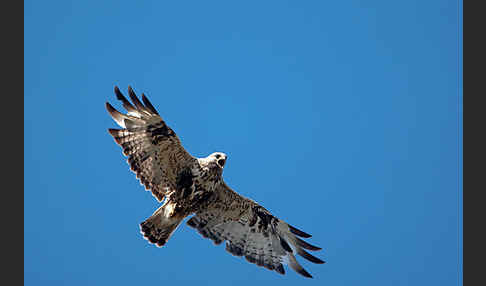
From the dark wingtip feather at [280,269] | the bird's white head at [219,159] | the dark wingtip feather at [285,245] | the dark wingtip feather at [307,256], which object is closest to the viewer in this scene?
the bird's white head at [219,159]

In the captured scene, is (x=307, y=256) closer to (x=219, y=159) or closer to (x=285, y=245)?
(x=285, y=245)

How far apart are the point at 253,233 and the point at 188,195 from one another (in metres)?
1.63

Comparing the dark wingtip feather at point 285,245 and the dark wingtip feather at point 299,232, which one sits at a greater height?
the dark wingtip feather at point 299,232

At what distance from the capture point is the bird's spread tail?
28.6 feet

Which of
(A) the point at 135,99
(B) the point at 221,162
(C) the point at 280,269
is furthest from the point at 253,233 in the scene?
(A) the point at 135,99

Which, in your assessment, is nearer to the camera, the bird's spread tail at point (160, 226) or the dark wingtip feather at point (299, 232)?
the bird's spread tail at point (160, 226)

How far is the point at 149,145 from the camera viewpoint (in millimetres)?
8516

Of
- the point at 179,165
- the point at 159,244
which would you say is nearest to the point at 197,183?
the point at 179,165

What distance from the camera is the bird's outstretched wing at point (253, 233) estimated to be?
9531mm

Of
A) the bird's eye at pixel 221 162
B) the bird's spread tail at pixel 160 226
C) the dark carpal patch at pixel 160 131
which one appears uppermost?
the dark carpal patch at pixel 160 131

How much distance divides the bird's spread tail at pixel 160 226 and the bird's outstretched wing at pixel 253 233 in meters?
0.72

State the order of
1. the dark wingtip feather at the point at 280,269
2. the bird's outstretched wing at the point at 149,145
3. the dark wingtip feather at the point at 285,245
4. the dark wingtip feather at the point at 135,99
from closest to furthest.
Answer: the dark wingtip feather at the point at 135,99
the bird's outstretched wing at the point at 149,145
the dark wingtip feather at the point at 280,269
the dark wingtip feather at the point at 285,245

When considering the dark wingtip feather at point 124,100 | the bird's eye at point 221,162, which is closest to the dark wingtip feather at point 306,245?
the bird's eye at point 221,162

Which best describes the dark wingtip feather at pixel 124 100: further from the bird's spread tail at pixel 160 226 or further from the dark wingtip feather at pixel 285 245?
the dark wingtip feather at pixel 285 245
